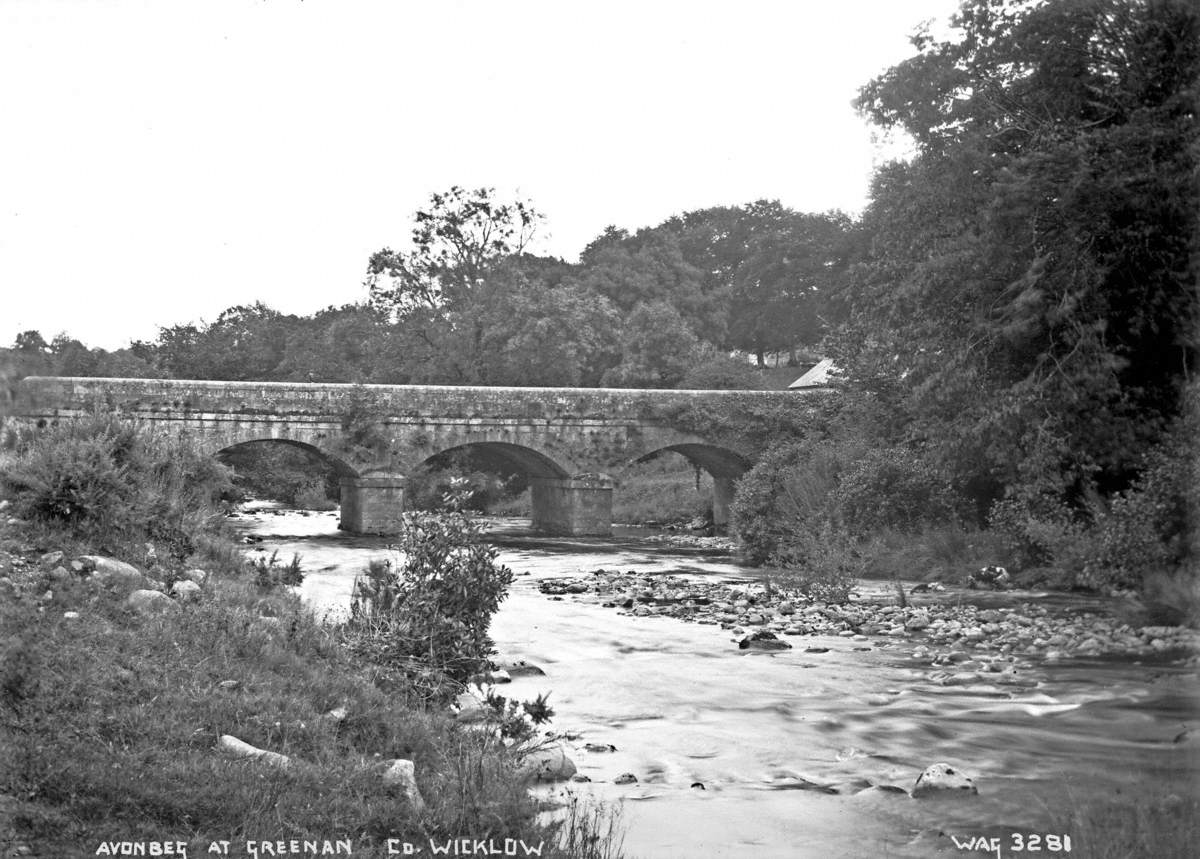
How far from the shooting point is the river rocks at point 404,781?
5702 millimetres

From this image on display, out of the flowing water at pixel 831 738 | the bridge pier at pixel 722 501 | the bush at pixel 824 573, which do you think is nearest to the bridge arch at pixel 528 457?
the bridge pier at pixel 722 501

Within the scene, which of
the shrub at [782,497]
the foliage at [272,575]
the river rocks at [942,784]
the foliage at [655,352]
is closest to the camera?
the river rocks at [942,784]

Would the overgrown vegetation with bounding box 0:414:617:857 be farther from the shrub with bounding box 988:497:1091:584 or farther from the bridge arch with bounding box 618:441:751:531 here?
the bridge arch with bounding box 618:441:751:531

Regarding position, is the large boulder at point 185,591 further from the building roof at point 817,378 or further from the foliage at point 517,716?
the building roof at point 817,378

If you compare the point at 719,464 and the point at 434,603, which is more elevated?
the point at 719,464

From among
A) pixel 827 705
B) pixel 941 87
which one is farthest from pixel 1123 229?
pixel 827 705

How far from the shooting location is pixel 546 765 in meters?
7.42

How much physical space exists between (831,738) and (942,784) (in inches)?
60.9

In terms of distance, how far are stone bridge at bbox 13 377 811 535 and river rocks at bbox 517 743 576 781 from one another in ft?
71.2

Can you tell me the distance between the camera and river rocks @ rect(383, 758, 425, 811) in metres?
5.70

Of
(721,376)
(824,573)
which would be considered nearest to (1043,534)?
(824,573)

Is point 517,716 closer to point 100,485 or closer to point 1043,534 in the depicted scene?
point 100,485

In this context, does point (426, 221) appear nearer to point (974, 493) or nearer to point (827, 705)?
point (974, 493)

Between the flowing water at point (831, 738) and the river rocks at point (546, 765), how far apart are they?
18 centimetres
